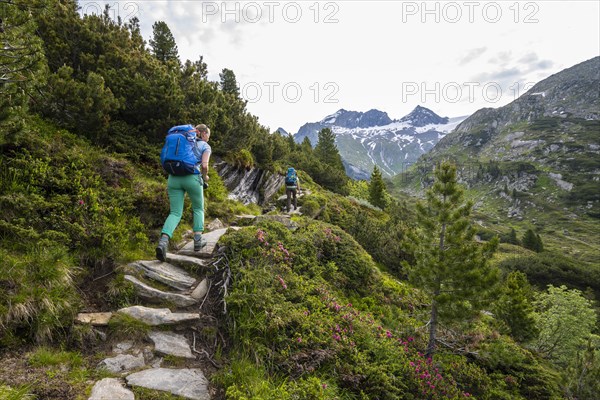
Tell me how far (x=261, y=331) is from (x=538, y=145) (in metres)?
251

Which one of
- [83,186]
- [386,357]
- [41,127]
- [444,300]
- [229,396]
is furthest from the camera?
[444,300]

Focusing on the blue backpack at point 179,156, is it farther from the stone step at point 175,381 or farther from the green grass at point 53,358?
the stone step at point 175,381

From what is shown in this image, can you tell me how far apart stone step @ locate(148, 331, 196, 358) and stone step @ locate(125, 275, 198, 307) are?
2.21ft

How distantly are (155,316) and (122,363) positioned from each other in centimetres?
83

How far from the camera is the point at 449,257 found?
27.0 ft

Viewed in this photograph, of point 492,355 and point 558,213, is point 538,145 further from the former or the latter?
point 492,355

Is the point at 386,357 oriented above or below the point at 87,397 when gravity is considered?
below

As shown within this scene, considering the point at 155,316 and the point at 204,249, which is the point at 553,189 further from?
the point at 155,316

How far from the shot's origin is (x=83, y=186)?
22.0 ft

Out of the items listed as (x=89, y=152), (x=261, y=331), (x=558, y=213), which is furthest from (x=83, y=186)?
(x=558, y=213)

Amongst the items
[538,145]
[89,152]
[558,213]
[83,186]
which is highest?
[538,145]

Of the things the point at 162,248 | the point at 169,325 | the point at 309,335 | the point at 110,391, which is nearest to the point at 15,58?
the point at 162,248

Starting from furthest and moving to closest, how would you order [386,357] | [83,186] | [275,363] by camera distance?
[83,186], [386,357], [275,363]

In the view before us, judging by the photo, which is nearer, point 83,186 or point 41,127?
point 83,186
